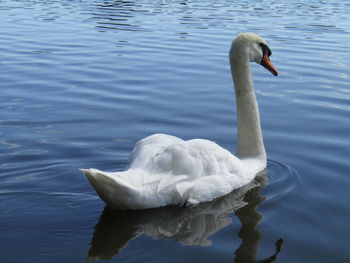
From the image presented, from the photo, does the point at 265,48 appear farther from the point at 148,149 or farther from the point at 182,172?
the point at 182,172

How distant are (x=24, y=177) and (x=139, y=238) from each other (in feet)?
6.07

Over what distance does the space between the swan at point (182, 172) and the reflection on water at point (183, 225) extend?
0.34ft

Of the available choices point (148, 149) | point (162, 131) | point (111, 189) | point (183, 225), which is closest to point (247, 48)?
point (148, 149)

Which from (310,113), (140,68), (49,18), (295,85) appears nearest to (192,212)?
(310,113)

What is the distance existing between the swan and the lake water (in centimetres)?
16

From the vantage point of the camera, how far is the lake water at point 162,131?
211 inches

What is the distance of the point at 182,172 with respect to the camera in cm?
604

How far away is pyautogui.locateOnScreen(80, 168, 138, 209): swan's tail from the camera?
5.33m

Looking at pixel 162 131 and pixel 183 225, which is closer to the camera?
pixel 183 225

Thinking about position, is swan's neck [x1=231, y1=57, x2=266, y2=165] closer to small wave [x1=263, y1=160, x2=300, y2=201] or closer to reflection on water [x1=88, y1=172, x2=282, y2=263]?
small wave [x1=263, y1=160, x2=300, y2=201]

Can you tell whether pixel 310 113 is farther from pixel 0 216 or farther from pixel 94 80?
pixel 0 216

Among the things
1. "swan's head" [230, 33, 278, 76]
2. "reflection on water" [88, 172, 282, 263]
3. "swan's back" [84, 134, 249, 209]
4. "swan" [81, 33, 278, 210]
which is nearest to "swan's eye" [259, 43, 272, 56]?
"swan's head" [230, 33, 278, 76]

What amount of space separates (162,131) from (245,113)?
176 centimetres

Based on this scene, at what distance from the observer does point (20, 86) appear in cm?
1162
